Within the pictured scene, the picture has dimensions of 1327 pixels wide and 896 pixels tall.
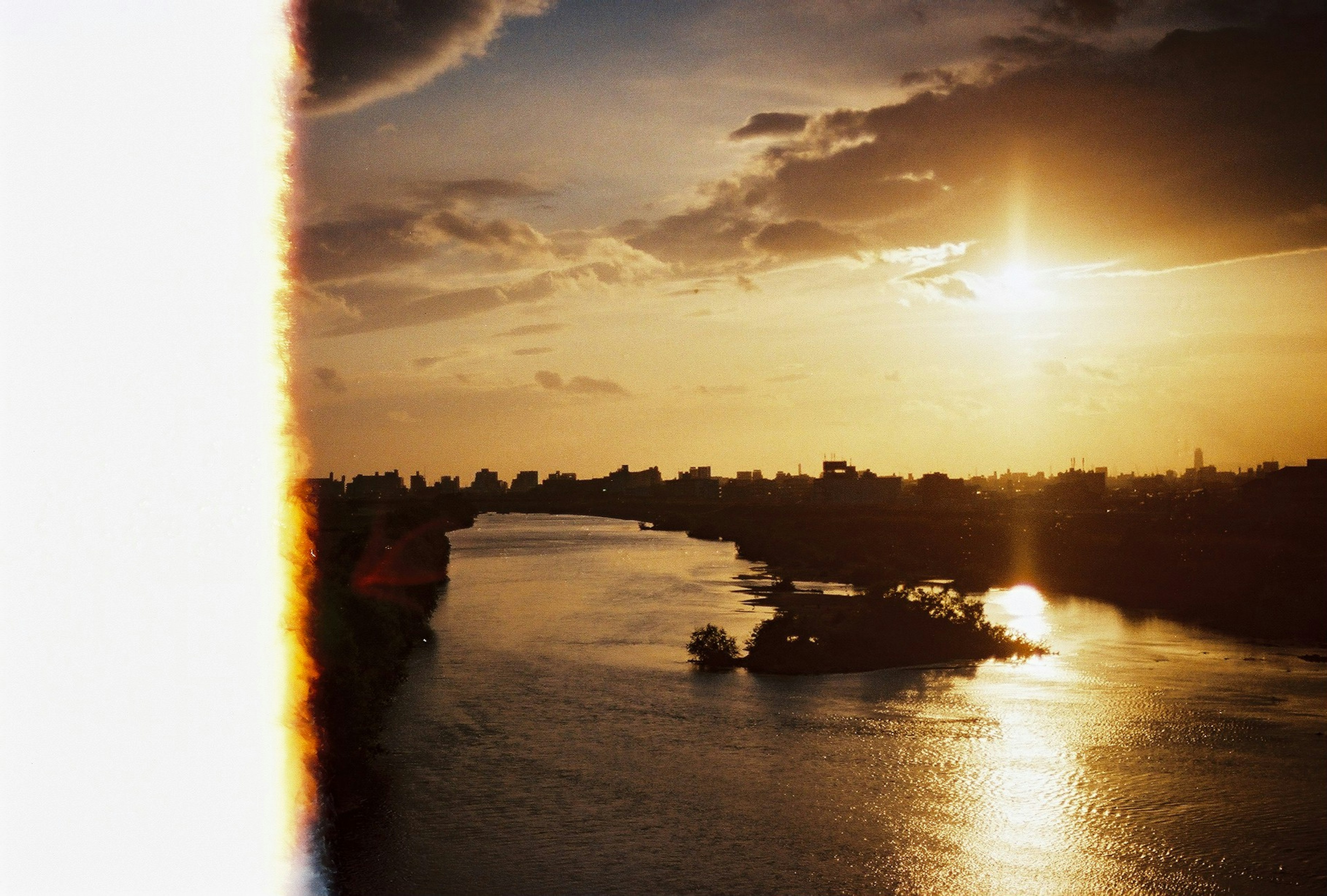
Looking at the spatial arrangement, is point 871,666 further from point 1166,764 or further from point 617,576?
point 617,576

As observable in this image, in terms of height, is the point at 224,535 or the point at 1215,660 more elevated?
the point at 224,535

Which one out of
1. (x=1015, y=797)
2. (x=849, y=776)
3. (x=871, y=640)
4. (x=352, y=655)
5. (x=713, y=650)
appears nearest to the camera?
(x=1015, y=797)

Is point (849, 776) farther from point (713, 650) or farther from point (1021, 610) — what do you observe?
point (1021, 610)

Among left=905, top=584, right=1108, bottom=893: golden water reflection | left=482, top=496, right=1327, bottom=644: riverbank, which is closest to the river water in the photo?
left=905, top=584, right=1108, bottom=893: golden water reflection

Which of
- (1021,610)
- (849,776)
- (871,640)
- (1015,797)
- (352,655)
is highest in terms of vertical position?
(352,655)

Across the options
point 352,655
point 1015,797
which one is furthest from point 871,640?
point 352,655

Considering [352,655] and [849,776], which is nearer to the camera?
[849,776]

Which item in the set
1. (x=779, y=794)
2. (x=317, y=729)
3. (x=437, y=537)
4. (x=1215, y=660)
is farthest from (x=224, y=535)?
(x=437, y=537)
